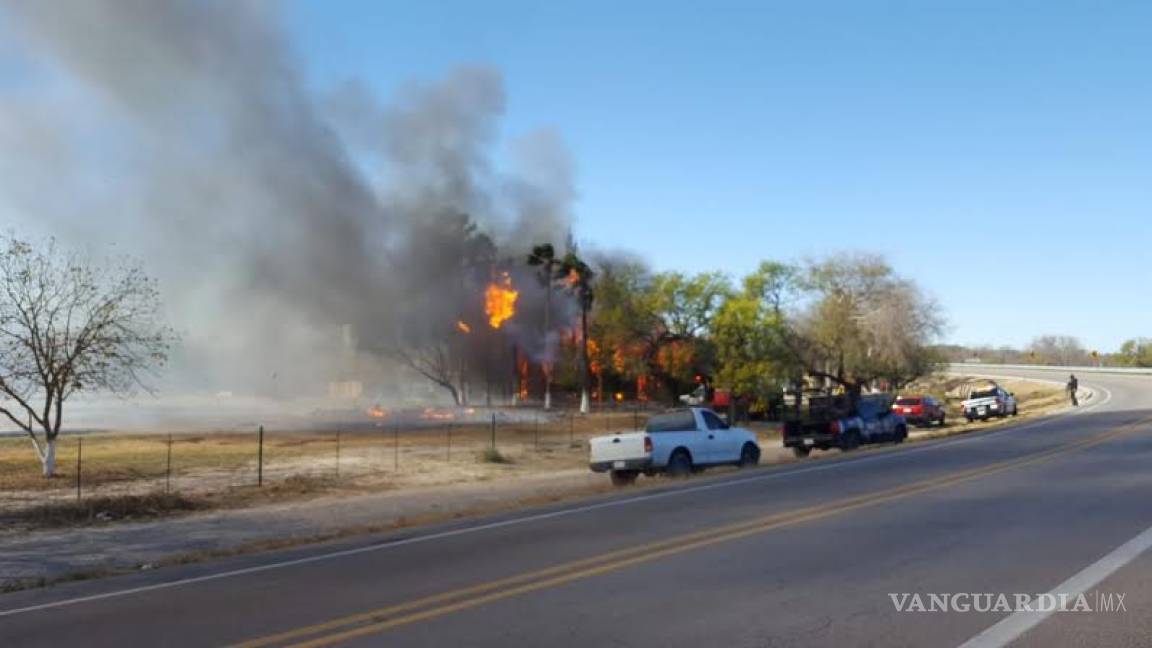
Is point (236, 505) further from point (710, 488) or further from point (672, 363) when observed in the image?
point (672, 363)

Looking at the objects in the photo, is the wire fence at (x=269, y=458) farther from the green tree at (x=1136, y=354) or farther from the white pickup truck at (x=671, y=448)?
the green tree at (x=1136, y=354)

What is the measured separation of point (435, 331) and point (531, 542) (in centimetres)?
6248

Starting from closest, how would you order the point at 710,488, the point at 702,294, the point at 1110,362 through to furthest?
the point at 710,488 → the point at 702,294 → the point at 1110,362

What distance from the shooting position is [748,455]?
21500mm

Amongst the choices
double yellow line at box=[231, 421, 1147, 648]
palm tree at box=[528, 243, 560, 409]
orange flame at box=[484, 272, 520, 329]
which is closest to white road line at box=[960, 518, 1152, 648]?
double yellow line at box=[231, 421, 1147, 648]

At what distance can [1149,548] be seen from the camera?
907cm

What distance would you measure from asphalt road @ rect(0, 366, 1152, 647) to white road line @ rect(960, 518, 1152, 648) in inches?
1.1

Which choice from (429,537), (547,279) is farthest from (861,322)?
(429,537)

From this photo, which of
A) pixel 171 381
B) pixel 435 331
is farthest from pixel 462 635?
pixel 171 381

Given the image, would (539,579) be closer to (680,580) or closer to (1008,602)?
(680,580)

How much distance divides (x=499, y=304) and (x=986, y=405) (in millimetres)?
36940

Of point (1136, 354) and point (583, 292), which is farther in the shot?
point (1136, 354)

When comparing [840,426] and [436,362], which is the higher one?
[436,362]

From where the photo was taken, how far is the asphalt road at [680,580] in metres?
6.40
